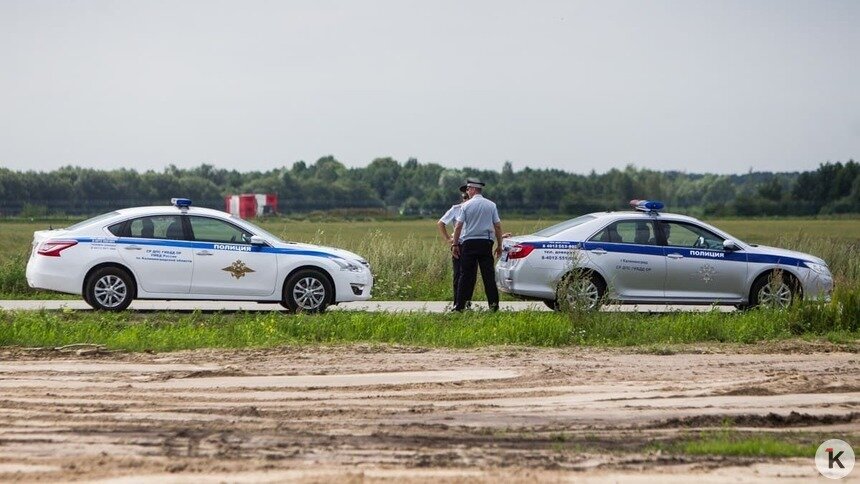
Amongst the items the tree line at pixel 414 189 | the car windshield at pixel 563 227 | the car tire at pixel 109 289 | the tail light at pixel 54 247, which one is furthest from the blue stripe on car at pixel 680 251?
the tree line at pixel 414 189

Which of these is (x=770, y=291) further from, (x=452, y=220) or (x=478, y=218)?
(x=452, y=220)

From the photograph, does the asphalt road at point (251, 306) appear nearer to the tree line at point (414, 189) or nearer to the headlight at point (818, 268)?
the headlight at point (818, 268)

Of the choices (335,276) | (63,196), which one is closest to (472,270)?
(335,276)

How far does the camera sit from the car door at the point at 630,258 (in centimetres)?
1831

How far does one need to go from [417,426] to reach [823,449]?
9.21 feet

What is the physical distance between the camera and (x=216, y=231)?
1819cm

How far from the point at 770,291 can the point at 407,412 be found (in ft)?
34.2

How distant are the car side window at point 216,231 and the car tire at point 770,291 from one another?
24.7 ft

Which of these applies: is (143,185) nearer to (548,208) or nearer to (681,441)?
(548,208)

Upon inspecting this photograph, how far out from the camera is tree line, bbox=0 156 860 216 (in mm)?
80500

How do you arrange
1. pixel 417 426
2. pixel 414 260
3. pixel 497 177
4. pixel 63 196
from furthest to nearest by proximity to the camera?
pixel 497 177, pixel 63 196, pixel 414 260, pixel 417 426

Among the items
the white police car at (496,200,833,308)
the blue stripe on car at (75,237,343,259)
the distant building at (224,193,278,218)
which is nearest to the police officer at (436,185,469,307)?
the white police car at (496,200,833,308)

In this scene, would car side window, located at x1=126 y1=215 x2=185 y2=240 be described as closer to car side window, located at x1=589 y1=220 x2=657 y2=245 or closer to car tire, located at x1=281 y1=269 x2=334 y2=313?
car tire, located at x1=281 y1=269 x2=334 y2=313

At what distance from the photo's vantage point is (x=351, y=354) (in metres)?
13.4
